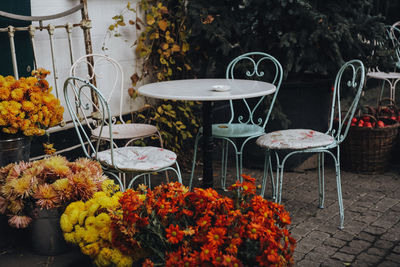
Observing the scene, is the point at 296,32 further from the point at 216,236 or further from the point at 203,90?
the point at 216,236

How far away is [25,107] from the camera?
8.34 feet

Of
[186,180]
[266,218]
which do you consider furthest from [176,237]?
[186,180]

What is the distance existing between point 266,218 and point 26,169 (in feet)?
4.29

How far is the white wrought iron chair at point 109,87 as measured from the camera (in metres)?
3.40

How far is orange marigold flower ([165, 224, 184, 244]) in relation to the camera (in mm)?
1800

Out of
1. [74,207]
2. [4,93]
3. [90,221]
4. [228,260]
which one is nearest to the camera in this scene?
[228,260]

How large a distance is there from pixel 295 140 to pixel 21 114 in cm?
178

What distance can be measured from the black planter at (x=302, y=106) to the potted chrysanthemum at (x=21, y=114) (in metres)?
2.19

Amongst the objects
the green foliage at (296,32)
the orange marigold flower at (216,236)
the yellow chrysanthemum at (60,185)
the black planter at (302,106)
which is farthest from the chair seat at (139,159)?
the black planter at (302,106)

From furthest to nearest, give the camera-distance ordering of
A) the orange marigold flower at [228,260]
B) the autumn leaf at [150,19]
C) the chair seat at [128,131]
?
the autumn leaf at [150,19] < the chair seat at [128,131] < the orange marigold flower at [228,260]

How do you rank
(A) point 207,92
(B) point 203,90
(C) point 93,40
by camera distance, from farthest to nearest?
(C) point 93,40, (B) point 203,90, (A) point 207,92

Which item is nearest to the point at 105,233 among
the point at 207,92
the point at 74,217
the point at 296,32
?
the point at 74,217

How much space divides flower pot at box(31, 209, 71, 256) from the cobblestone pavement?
1338 mm

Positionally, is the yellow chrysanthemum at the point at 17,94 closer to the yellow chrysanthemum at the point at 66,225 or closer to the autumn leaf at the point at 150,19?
the yellow chrysanthemum at the point at 66,225
